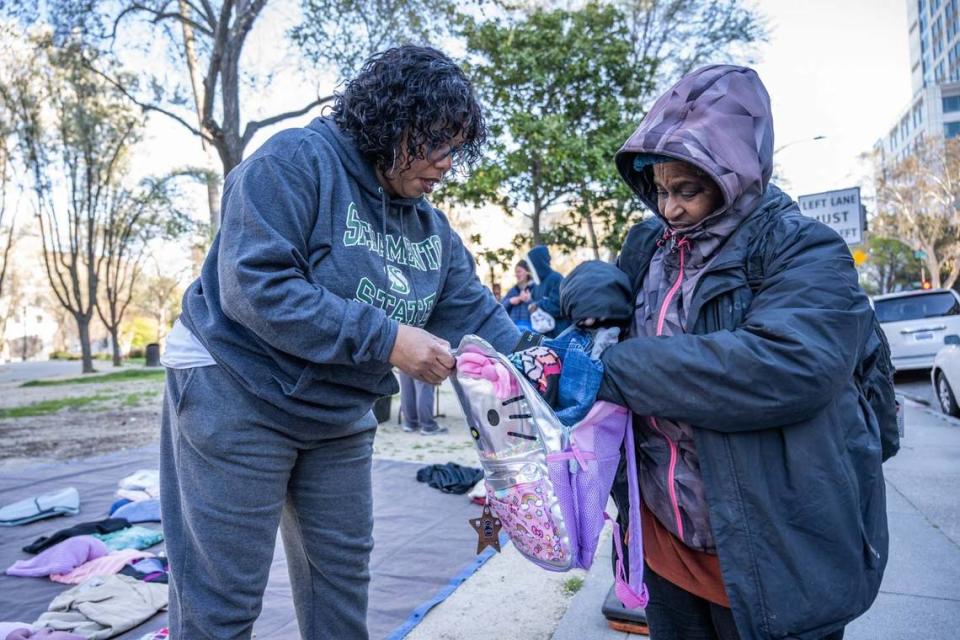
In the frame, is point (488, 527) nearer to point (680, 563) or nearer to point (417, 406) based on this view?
point (680, 563)

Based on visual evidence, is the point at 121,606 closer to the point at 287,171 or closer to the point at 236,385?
the point at 236,385

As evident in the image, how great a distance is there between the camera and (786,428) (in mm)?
1287

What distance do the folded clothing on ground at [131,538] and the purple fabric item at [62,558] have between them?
0.13 m

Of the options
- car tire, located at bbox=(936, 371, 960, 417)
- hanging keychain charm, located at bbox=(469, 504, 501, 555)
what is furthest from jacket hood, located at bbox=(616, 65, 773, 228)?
car tire, located at bbox=(936, 371, 960, 417)

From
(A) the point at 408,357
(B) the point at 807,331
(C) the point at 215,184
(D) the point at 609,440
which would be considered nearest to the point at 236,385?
(A) the point at 408,357

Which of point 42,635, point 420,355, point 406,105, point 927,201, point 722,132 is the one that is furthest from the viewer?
point 927,201

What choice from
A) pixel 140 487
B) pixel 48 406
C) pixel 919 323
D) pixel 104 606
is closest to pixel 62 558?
pixel 104 606

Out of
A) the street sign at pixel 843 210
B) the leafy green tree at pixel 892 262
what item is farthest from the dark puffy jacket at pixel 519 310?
the leafy green tree at pixel 892 262

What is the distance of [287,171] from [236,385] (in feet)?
1.82

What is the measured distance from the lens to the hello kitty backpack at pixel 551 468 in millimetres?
1452

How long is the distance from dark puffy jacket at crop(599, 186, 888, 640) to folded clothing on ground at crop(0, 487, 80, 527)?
4.75 m

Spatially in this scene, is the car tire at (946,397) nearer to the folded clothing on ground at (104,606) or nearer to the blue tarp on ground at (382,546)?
the blue tarp on ground at (382,546)

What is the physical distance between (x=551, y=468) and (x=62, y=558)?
3389 mm

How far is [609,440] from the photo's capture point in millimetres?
1485
